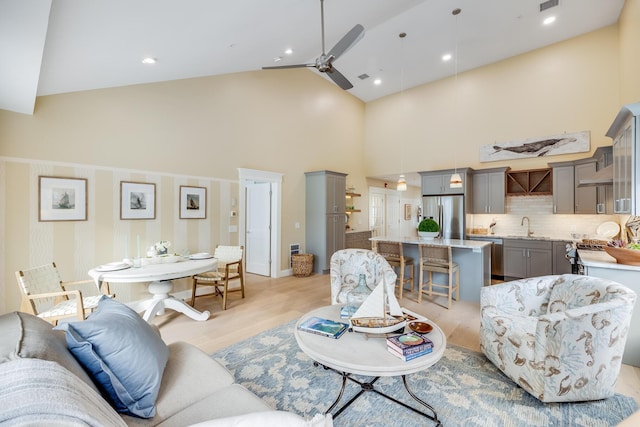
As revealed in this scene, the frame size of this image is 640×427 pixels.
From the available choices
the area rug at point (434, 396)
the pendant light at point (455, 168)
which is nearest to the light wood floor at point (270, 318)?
the area rug at point (434, 396)

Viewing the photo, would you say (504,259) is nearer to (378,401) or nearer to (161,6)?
(378,401)

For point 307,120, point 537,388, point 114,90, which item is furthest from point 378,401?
point 307,120

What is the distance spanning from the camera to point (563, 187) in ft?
16.9

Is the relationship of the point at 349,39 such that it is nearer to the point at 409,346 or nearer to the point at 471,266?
the point at 409,346

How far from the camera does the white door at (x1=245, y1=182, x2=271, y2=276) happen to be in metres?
5.85

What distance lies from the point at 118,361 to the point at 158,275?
1.94 m

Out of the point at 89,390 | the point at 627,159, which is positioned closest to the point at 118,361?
the point at 89,390

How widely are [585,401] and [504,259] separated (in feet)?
13.1

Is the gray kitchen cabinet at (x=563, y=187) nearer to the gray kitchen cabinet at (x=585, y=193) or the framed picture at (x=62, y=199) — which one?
the gray kitchen cabinet at (x=585, y=193)

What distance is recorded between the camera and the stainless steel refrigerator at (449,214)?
6.00 metres

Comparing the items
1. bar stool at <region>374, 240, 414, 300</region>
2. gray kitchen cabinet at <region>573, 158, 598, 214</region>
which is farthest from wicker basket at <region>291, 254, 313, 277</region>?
gray kitchen cabinet at <region>573, 158, 598, 214</region>

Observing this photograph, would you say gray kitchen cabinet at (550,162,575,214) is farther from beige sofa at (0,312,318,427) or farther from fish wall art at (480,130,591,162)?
beige sofa at (0,312,318,427)

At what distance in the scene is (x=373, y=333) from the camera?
1.87 meters

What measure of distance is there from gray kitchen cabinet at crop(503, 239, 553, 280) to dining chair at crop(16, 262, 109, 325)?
638 cm
